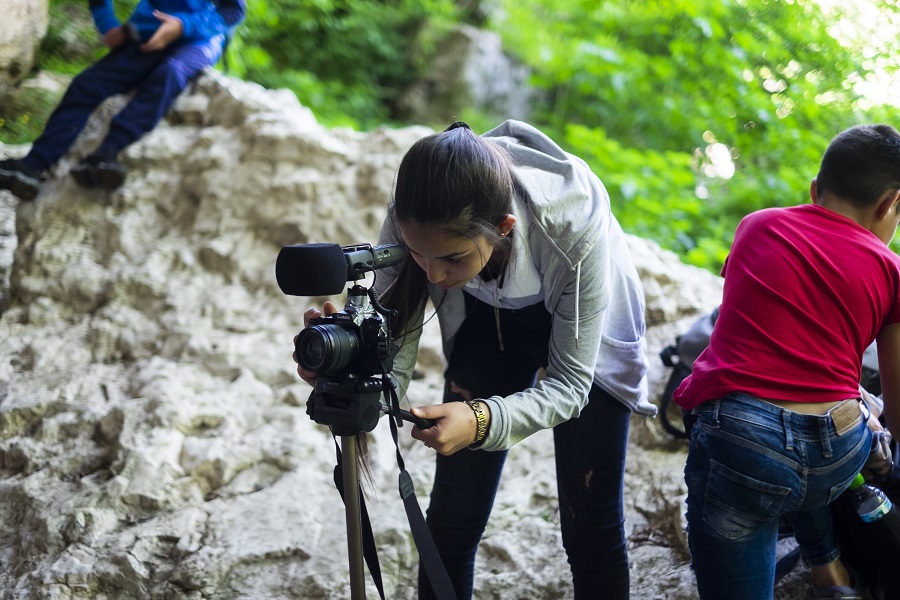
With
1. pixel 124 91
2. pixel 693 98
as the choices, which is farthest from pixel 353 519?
pixel 693 98

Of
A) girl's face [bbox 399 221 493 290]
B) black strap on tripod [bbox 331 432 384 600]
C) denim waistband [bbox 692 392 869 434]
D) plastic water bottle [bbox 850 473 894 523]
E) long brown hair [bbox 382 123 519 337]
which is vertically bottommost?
plastic water bottle [bbox 850 473 894 523]

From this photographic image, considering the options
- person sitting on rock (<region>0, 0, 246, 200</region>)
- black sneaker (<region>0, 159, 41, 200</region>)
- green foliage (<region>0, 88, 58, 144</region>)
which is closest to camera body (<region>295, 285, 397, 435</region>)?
person sitting on rock (<region>0, 0, 246, 200</region>)

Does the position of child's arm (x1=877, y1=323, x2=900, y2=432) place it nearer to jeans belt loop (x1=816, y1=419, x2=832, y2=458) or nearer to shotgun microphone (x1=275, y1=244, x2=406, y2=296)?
jeans belt loop (x1=816, y1=419, x2=832, y2=458)

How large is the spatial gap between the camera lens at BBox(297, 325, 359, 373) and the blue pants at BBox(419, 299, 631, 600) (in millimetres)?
483

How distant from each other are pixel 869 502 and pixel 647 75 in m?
Answer: 4.83

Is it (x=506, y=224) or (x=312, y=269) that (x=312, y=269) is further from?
(x=506, y=224)

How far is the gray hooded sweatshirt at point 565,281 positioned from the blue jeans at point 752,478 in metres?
0.25

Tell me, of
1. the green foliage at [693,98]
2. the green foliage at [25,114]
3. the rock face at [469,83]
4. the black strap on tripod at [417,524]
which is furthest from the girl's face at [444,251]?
the rock face at [469,83]

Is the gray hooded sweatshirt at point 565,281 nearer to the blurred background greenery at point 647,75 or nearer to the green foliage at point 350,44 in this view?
the blurred background greenery at point 647,75

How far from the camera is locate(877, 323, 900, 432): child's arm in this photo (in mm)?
1517

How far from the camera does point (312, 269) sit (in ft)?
4.11

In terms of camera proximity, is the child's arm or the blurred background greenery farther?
the blurred background greenery

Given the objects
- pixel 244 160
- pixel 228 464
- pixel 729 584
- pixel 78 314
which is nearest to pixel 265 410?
pixel 228 464

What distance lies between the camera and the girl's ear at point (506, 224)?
1427 millimetres
